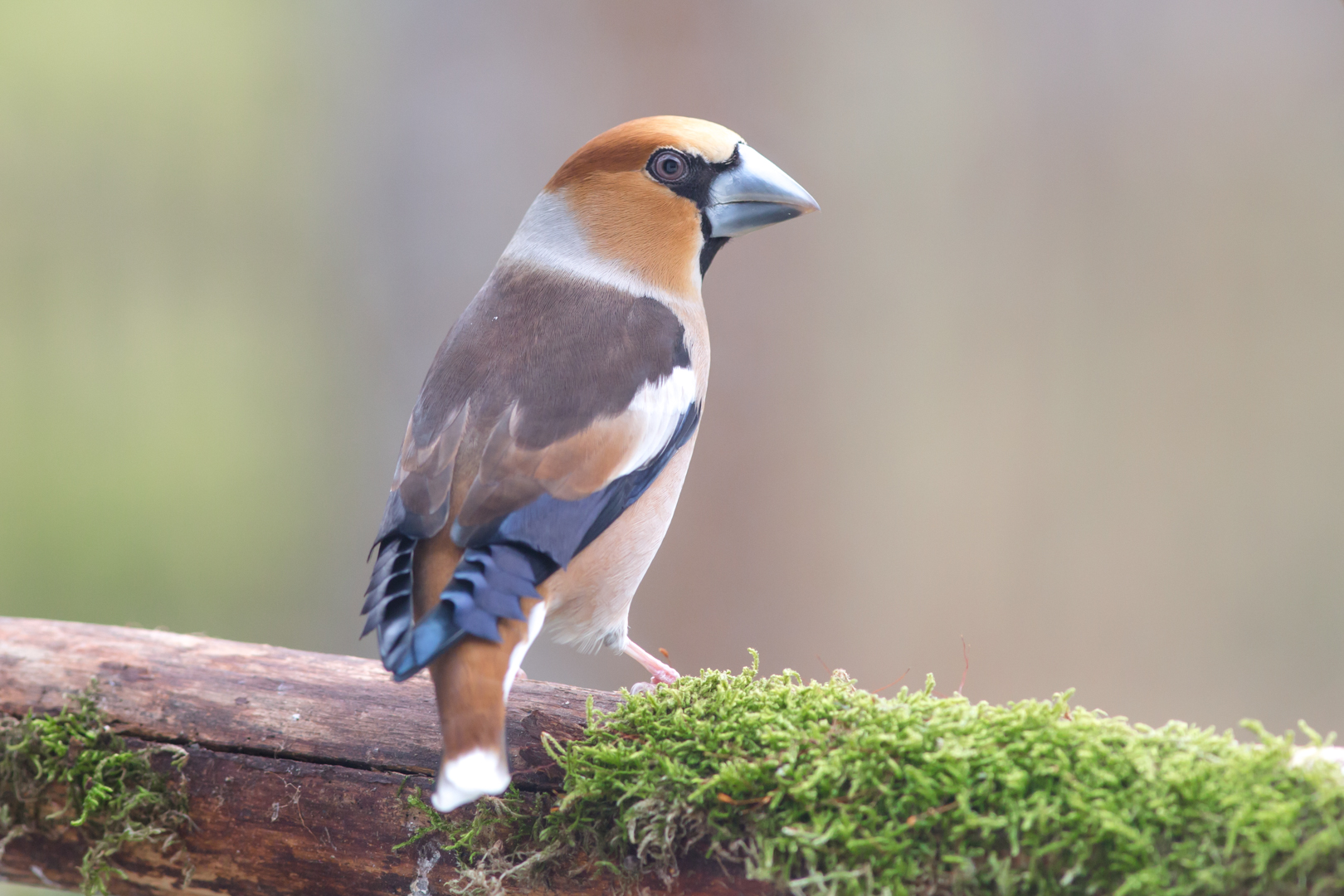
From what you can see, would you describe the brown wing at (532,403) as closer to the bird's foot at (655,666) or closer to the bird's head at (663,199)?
the bird's head at (663,199)

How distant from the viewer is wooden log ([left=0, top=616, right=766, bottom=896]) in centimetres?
197

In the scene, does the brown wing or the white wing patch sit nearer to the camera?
the brown wing

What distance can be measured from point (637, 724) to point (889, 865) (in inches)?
22.3

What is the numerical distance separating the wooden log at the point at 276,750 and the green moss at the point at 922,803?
0.14m

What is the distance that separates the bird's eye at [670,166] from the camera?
8.43ft

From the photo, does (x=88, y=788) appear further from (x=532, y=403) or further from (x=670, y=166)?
(x=670, y=166)

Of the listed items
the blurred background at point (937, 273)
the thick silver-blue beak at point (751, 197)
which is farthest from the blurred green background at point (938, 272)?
the thick silver-blue beak at point (751, 197)

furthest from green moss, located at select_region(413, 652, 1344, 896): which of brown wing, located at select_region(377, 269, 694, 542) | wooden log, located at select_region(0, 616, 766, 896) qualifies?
brown wing, located at select_region(377, 269, 694, 542)

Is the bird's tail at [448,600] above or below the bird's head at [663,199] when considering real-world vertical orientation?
below

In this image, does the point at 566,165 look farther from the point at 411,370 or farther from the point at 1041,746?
the point at 411,370

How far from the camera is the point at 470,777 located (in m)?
1.56

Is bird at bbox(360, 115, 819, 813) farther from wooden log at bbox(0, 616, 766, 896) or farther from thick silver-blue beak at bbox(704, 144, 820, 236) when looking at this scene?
wooden log at bbox(0, 616, 766, 896)

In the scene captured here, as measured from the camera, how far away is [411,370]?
535cm

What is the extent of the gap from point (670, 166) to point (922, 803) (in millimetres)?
1743
